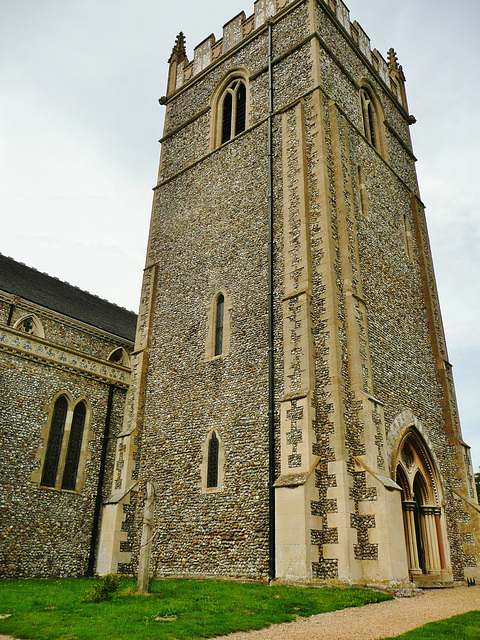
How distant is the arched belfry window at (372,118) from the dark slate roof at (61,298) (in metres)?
13.8

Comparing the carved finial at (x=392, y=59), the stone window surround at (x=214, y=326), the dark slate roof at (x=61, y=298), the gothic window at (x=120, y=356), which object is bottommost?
the stone window surround at (x=214, y=326)

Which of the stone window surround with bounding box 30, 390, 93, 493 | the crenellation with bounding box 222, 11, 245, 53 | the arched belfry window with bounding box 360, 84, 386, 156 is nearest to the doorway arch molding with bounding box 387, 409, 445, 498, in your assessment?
the stone window surround with bounding box 30, 390, 93, 493

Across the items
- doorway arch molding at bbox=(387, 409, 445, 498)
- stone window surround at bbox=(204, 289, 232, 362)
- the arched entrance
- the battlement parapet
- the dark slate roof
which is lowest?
the arched entrance

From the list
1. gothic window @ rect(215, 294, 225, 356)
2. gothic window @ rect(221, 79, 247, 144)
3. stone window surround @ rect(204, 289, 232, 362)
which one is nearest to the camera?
stone window surround @ rect(204, 289, 232, 362)

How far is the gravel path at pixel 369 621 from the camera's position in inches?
289

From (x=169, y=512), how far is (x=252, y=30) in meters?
19.8

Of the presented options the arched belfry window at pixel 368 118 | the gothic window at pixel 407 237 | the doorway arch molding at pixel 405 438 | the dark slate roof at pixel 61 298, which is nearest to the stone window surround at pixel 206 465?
→ the doorway arch molding at pixel 405 438

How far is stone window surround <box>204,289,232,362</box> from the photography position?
17062 millimetres

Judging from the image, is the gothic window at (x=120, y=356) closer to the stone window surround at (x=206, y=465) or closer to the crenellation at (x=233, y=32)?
the stone window surround at (x=206, y=465)

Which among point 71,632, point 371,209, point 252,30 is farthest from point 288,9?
point 71,632

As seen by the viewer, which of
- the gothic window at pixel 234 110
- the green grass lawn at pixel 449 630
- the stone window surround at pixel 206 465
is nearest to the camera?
the green grass lawn at pixel 449 630

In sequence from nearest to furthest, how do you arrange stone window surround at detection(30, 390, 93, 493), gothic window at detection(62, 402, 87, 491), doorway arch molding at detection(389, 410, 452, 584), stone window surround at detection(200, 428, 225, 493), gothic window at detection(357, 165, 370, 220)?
stone window surround at detection(200, 428, 225, 493) < doorway arch molding at detection(389, 410, 452, 584) < stone window surround at detection(30, 390, 93, 493) < gothic window at detection(62, 402, 87, 491) < gothic window at detection(357, 165, 370, 220)

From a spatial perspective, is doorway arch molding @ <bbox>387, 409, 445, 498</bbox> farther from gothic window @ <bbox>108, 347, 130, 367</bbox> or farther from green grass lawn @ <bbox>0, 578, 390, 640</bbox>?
gothic window @ <bbox>108, 347, 130, 367</bbox>

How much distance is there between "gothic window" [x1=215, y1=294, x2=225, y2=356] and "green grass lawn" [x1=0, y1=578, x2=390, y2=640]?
23.2ft
